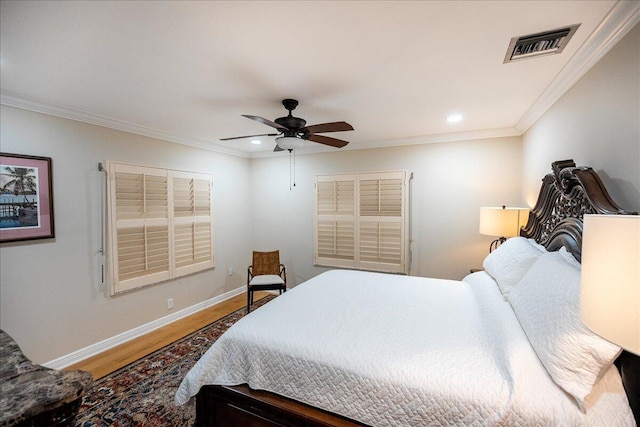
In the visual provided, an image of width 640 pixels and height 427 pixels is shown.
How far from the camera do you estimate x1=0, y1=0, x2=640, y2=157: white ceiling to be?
1.33m

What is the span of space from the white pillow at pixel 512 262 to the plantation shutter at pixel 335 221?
208 centimetres

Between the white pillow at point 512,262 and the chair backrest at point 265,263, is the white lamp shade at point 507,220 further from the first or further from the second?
the chair backrest at point 265,263

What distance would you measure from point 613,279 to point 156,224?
391 cm

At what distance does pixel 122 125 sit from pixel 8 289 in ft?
6.02

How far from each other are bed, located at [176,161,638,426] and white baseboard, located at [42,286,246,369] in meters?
1.87

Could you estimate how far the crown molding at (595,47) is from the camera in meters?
1.30

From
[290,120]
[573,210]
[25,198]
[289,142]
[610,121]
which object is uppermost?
[290,120]

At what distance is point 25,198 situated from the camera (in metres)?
2.45

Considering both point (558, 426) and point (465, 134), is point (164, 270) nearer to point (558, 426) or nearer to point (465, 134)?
point (558, 426)

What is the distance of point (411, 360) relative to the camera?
1425 mm

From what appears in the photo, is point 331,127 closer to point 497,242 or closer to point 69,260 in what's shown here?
point 497,242

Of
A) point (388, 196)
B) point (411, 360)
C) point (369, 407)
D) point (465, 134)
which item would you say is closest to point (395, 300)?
point (411, 360)

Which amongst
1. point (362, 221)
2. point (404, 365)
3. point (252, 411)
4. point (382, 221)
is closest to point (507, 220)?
point (382, 221)

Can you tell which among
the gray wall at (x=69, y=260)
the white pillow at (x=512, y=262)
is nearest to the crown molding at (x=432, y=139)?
the white pillow at (x=512, y=262)
